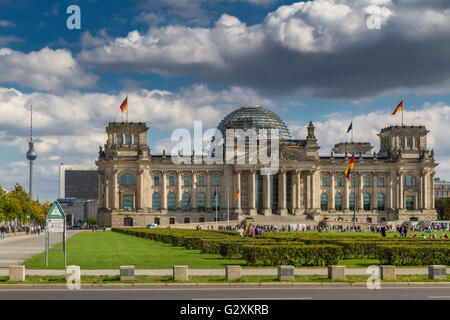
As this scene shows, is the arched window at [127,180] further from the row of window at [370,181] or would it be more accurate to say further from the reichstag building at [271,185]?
the row of window at [370,181]

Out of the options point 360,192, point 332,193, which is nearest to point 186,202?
point 332,193

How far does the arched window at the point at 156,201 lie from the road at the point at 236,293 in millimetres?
128238

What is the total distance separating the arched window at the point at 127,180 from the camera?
157 m

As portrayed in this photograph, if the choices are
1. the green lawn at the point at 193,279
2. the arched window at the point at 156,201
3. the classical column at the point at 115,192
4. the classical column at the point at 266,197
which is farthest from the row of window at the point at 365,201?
the green lawn at the point at 193,279

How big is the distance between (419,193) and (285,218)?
120 ft

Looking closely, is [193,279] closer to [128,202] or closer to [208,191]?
[128,202]

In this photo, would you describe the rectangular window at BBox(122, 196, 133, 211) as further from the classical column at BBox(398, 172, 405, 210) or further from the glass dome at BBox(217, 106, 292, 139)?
the classical column at BBox(398, 172, 405, 210)

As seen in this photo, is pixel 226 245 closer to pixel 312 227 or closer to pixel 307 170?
pixel 312 227

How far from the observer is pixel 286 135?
183750 mm

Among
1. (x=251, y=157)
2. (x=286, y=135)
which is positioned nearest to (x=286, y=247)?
(x=251, y=157)

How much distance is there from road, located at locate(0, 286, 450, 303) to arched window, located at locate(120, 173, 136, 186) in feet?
416

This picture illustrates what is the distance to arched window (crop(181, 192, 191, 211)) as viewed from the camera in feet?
525

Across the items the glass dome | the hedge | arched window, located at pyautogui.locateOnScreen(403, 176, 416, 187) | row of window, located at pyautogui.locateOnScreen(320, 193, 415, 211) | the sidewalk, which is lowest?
the sidewalk

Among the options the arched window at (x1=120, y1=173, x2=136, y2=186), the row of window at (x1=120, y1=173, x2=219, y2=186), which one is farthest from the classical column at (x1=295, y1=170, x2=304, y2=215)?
the arched window at (x1=120, y1=173, x2=136, y2=186)
